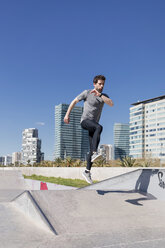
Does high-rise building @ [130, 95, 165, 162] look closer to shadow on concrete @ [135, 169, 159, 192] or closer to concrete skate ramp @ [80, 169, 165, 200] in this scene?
concrete skate ramp @ [80, 169, 165, 200]

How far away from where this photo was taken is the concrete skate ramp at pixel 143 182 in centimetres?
693

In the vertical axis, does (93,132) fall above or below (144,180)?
above

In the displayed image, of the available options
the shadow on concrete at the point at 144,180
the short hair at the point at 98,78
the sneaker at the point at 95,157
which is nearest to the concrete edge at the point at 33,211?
the sneaker at the point at 95,157

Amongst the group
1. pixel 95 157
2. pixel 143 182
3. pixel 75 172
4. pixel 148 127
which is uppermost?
pixel 148 127

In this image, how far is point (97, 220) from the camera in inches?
189

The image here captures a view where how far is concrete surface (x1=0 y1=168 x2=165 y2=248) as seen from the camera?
12.5 feet

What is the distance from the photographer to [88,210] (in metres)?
5.25

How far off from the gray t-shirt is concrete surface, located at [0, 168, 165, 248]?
1778mm

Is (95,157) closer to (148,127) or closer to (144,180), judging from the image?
(144,180)

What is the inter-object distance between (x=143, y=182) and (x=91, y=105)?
2942 millimetres

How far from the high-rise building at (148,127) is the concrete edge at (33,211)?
118m

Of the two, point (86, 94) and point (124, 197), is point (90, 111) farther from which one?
point (124, 197)

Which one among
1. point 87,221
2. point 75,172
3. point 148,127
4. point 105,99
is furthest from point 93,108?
point 148,127

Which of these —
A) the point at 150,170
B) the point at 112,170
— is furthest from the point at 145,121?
the point at 150,170
